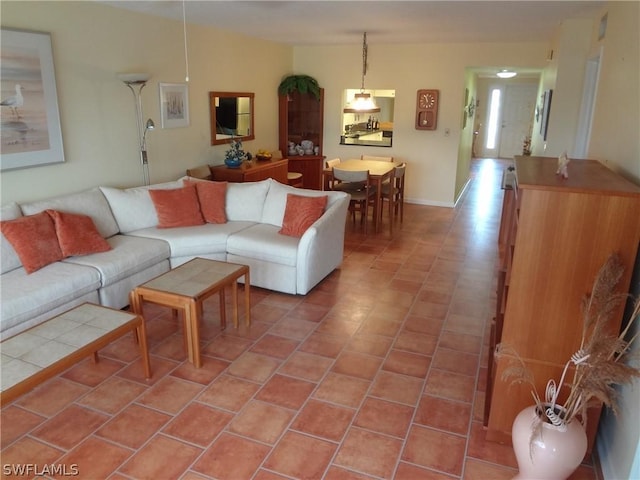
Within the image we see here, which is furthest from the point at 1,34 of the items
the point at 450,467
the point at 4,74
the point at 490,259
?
the point at 490,259

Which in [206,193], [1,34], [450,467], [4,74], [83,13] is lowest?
[450,467]

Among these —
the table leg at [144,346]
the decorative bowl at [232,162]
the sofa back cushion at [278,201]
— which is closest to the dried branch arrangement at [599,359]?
the table leg at [144,346]

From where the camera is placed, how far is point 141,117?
502cm

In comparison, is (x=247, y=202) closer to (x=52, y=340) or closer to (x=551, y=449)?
(x=52, y=340)

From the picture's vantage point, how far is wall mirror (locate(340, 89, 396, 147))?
8.19 meters

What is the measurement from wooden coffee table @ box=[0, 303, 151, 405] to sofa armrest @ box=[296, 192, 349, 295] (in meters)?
1.57

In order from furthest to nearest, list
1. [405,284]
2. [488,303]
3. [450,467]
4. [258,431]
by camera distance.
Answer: [405,284] < [488,303] < [258,431] < [450,467]

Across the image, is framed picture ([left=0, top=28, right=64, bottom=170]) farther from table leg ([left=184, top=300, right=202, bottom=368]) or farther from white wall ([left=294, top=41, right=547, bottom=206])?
white wall ([left=294, top=41, right=547, bottom=206])

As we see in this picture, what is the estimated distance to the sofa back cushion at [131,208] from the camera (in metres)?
4.38

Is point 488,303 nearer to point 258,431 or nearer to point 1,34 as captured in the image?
point 258,431

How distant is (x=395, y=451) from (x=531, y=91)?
13110 mm

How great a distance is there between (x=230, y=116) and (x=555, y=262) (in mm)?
5289

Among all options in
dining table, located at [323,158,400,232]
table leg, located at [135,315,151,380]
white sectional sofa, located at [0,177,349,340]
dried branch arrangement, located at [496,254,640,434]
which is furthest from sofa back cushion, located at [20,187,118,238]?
dried branch arrangement, located at [496,254,640,434]

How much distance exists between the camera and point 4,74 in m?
3.68
